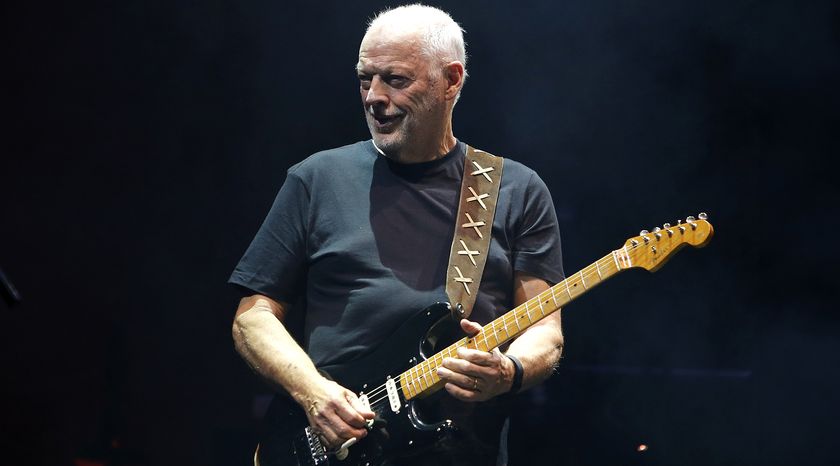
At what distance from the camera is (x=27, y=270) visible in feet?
15.4

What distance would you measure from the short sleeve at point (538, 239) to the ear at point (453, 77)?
0.38m

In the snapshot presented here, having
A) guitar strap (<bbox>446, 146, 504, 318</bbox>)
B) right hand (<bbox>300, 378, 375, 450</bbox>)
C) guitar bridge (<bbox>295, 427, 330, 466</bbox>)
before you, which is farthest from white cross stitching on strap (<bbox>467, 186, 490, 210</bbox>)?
guitar bridge (<bbox>295, 427, 330, 466</bbox>)

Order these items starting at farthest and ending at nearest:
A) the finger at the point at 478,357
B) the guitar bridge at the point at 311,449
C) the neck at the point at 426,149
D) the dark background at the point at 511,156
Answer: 1. the dark background at the point at 511,156
2. the neck at the point at 426,149
3. the guitar bridge at the point at 311,449
4. the finger at the point at 478,357

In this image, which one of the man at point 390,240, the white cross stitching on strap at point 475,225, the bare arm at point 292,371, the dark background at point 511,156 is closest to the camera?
the bare arm at point 292,371

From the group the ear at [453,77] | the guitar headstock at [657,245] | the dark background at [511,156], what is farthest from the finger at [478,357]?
the dark background at [511,156]

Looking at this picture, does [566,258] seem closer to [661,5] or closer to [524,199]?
[661,5]

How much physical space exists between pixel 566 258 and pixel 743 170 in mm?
973

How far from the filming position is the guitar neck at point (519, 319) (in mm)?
2539

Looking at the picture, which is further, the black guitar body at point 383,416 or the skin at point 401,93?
the skin at point 401,93

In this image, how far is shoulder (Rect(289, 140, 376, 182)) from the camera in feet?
9.92

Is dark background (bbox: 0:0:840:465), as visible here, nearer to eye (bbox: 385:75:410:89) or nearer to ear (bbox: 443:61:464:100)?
ear (bbox: 443:61:464:100)

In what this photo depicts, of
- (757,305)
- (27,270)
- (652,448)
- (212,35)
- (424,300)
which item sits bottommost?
(652,448)

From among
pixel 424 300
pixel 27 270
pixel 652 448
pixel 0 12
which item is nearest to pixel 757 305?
pixel 652 448

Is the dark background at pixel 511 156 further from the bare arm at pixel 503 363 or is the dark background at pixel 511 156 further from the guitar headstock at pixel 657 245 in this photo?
the guitar headstock at pixel 657 245
